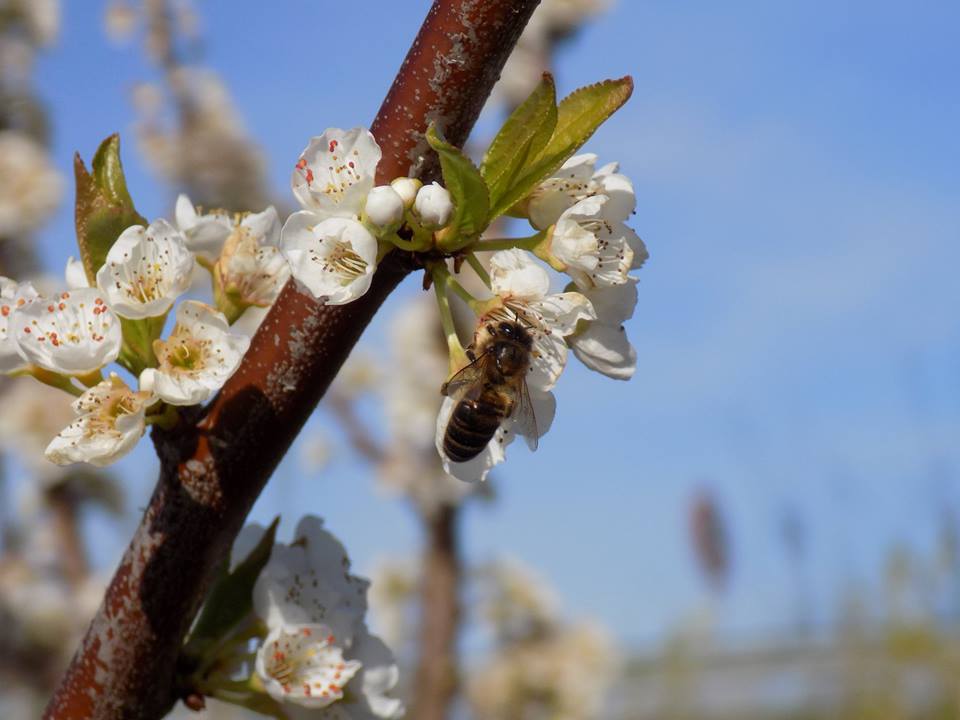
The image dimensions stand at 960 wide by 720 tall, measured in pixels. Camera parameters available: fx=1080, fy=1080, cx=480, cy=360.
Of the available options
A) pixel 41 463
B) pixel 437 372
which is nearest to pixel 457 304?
pixel 437 372

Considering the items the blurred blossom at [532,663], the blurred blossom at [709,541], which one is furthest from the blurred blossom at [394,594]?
the blurred blossom at [709,541]

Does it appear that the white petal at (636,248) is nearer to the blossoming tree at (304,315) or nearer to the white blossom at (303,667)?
the blossoming tree at (304,315)

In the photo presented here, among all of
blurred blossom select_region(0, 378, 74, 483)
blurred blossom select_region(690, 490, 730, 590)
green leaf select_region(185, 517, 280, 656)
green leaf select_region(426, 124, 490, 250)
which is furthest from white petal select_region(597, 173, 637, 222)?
blurred blossom select_region(690, 490, 730, 590)

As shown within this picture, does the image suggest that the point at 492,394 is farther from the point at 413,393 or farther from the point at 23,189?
the point at 23,189

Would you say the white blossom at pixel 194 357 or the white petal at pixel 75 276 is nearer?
the white blossom at pixel 194 357

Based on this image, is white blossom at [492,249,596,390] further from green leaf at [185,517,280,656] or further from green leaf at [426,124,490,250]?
green leaf at [185,517,280,656]

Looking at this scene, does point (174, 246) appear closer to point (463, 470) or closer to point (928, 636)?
point (463, 470)
